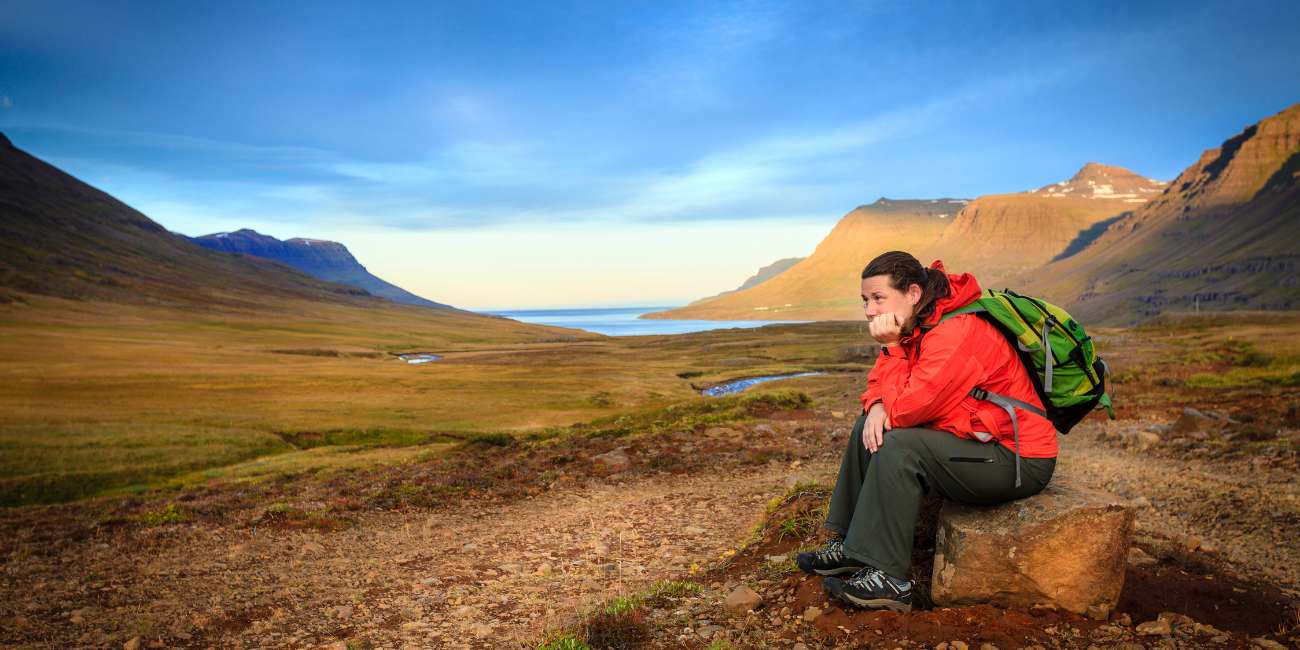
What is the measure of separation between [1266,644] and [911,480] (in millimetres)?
2811

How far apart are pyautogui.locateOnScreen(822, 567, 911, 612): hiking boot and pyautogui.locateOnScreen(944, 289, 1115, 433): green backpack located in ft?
5.89

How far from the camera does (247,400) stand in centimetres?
5169

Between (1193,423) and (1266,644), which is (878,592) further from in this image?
(1193,423)

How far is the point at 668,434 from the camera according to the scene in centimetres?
2234

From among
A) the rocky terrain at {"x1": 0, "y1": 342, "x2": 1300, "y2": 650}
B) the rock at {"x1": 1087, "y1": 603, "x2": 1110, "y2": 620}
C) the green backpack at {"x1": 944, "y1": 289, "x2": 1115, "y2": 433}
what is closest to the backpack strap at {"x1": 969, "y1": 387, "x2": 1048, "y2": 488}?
the green backpack at {"x1": 944, "y1": 289, "x2": 1115, "y2": 433}

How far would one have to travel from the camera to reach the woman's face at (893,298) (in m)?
6.30

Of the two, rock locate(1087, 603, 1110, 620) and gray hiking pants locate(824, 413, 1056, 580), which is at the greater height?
gray hiking pants locate(824, 413, 1056, 580)

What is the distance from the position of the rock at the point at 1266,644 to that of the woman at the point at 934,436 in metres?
1.79

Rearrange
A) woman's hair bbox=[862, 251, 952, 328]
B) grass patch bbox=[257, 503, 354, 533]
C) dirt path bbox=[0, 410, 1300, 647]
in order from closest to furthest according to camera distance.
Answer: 1. woman's hair bbox=[862, 251, 952, 328]
2. dirt path bbox=[0, 410, 1300, 647]
3. grass patch bbox=[257, 503, 354, 533]

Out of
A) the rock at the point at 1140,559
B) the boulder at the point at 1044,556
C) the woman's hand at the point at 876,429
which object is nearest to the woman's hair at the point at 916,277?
the woman's hand at the point at 876,429

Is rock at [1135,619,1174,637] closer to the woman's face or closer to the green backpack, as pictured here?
the green backpack

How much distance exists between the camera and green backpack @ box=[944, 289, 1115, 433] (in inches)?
232

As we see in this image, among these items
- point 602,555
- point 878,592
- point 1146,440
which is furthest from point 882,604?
point 1146,440

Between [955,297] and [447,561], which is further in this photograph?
[447,561]
